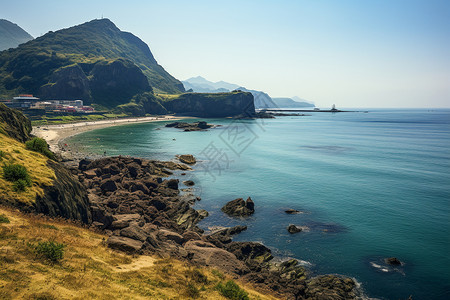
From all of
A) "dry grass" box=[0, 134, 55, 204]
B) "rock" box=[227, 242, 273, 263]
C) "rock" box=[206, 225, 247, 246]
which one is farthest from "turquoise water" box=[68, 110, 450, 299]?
"dry grass" box=[0, 134, 55, 204]

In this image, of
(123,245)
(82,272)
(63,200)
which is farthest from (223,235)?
(82,272)

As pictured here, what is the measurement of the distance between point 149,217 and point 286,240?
830 inches

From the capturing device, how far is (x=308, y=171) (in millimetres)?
74312

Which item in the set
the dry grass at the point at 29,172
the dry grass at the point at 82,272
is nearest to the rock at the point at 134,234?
the dry grass at the point at 82,272

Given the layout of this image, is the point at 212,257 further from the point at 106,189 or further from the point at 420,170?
the point at 420,170

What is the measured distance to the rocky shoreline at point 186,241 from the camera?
25.7m

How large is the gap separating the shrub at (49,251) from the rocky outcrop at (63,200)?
8.03 m

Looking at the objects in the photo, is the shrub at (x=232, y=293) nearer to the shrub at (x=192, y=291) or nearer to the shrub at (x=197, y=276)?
the shrub at (x=197, y=276)

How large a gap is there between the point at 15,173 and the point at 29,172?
7.51 ft

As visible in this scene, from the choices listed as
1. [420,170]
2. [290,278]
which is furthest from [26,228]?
[420,170]

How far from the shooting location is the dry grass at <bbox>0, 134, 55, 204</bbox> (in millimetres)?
22266

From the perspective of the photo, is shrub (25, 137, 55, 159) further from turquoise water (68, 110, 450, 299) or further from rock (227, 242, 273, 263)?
rock (227, 242, 273, 263)

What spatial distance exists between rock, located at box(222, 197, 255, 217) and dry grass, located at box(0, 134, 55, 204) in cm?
2826

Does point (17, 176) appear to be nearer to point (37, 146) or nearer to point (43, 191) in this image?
point (43, 191)
